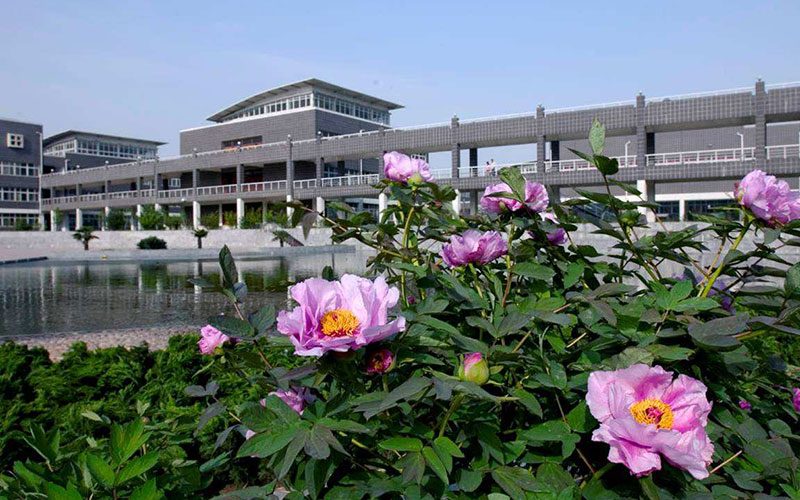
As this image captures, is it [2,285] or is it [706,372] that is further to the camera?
[2,285]

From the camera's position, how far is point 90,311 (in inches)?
434

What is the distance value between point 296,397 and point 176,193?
56346 mm

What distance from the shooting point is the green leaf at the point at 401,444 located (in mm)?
1006

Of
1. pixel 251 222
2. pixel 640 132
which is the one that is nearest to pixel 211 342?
pixel 640 132

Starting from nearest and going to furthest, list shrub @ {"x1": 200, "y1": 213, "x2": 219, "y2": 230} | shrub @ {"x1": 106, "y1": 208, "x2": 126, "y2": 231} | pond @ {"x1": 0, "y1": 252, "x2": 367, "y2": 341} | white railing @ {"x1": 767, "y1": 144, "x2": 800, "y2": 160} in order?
1. pond @ {"x1": 0, "y1": 252, "x2": 367, "y2": 341}
2. white railing @ {"x1": 767, "y1": 144, "x2": 800, "y2": 160}
3. shrub @ {"x1": 200, "y1": 213, "x2": 219, "y2": 230}
4. shrub @ {"x1": 106, "y1": 208, "x2": 126, "y2": 231}

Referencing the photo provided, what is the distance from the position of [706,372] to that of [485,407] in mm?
534

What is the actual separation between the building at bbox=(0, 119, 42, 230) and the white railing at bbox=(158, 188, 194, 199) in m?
20.3

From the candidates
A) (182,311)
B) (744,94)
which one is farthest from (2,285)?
(744,94)

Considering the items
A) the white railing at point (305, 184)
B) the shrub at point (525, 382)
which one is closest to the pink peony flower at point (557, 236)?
the shrub at point (525, 382)

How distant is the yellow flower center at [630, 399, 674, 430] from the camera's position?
40.2 inches

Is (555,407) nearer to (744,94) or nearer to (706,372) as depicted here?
(706,372)

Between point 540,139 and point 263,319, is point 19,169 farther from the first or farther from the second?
point 263,319

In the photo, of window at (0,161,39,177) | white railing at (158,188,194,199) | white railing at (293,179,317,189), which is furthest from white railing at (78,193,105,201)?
white railing at (293,179,317,189)

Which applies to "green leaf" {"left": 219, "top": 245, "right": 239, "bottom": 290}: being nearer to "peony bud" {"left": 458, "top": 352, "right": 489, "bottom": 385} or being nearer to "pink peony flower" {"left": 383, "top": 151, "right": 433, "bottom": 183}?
"peony bud" {"left": 458, "top": 352, "right": 489, "bottom": 385}
